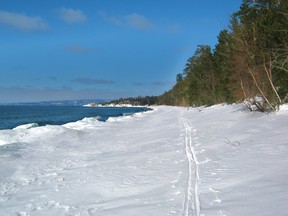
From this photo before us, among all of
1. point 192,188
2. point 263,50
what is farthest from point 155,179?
point 263,50

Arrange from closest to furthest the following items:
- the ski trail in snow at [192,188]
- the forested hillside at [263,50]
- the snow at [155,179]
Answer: the ski trail in snow at [192,188] < the snow at [155,179] < the forested hillside at [263,50]

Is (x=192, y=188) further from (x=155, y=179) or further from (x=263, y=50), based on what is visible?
(x=263, y=50)

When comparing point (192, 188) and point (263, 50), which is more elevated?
point (263, 50)

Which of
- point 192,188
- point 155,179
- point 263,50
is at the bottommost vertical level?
point 155,179

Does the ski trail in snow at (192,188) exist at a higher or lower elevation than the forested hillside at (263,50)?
lower

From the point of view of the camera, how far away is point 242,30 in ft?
75.8

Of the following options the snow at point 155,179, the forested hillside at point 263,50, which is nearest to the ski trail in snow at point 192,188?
the snow at point 155,179

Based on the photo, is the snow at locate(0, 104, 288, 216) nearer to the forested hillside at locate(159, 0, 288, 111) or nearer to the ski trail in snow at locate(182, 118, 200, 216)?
the ski trail in snow at locate(182, 118, 200, 216)

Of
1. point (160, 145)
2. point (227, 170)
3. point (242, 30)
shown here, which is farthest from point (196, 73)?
point (227, 170)

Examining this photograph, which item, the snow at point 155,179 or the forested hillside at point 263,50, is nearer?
the snow at point 155,179

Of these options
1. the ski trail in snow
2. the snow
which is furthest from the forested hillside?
the ski trail in snow

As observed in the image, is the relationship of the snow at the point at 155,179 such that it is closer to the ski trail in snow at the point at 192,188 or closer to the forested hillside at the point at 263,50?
the ski trail in snow at the point at 192,188

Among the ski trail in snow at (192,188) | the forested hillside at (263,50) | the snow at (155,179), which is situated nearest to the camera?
the ski trail in snow at (192,188)

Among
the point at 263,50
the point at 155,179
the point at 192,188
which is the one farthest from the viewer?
the point at 263,50
